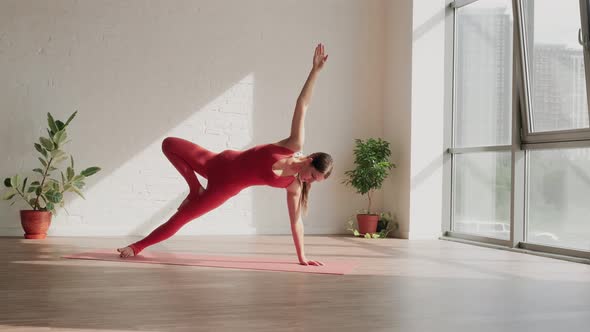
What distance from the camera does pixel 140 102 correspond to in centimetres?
629

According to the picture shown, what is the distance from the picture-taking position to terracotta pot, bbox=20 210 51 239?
220 inches

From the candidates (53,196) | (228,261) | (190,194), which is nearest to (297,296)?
(228,261)

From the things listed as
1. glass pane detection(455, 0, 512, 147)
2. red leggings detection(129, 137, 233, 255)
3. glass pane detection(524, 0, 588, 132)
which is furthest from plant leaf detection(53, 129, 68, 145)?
glass pane detection(524, 0, 588, 132)

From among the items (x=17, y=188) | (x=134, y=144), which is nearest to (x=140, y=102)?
(x=134, y=144)

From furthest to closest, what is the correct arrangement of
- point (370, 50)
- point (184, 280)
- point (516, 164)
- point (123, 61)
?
point (370, 50) → point (123, 61) → point (516, 164) → point (184, 280)

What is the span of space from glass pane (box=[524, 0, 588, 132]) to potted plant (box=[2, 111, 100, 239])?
12.9 feet

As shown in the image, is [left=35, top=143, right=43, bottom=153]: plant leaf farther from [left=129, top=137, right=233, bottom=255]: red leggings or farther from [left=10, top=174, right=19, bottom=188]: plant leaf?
[left=129, top=137, right=233, bottom=255]: red leggings

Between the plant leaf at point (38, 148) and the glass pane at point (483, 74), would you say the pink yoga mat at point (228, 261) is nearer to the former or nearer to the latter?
the plant leaf at point (38, 148)

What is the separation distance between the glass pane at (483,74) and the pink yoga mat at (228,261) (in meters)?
2.41

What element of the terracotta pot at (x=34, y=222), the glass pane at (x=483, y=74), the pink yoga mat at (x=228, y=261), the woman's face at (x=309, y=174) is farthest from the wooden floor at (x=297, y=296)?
the glass pane at (x=483, y=74)

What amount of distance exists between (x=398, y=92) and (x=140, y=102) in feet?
8.70

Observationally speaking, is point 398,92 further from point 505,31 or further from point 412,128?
point 505,31

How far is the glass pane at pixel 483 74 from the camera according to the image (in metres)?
5.88

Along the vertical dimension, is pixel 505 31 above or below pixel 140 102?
above
